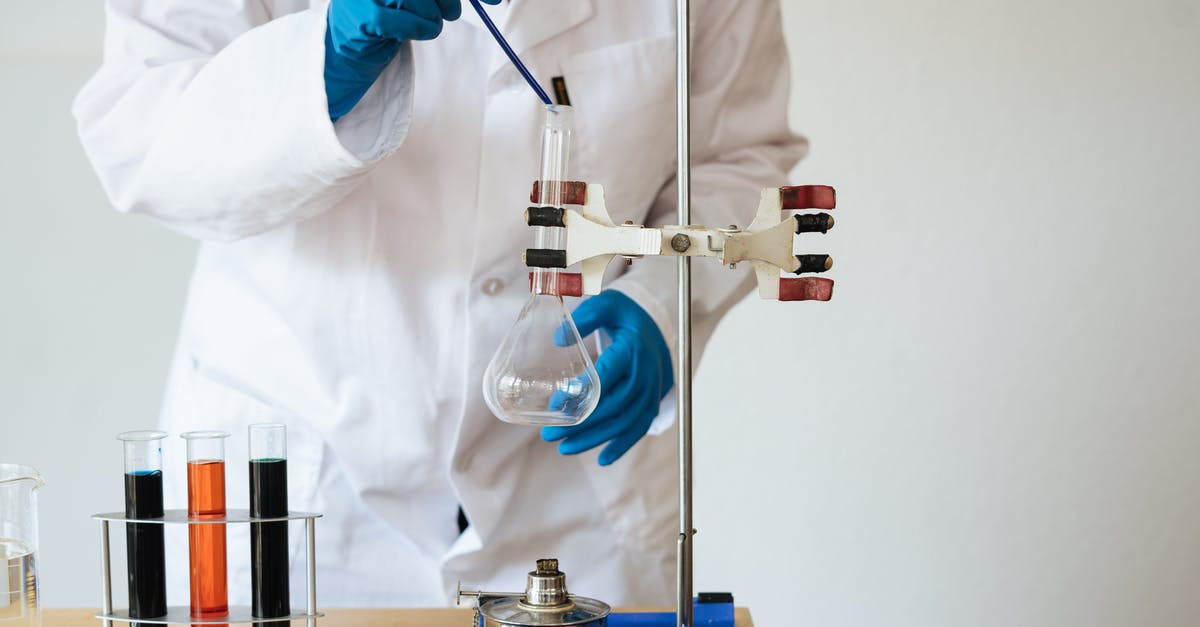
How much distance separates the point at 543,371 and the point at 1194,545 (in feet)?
5.41

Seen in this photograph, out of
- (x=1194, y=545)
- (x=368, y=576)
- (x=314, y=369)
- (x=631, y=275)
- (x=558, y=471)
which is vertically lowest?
(x=1194, y=545)

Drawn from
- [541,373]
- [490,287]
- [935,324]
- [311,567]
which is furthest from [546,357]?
[935,324]

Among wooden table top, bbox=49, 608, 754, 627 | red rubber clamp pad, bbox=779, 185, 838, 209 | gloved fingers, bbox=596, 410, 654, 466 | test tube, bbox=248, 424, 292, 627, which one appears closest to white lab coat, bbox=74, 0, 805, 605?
gloved fingers, bbox=596, 410, 654, 466

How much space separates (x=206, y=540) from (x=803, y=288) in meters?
0.47

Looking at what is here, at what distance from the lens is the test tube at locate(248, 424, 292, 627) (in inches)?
32.4

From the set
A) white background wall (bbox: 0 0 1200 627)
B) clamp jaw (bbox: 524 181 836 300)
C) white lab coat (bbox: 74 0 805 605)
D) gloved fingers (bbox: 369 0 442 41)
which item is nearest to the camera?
clamp jaw (bbox: 524 181 836 300)

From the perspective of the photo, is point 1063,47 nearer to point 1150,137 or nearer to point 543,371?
point 1150,137

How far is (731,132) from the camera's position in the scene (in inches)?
56.5

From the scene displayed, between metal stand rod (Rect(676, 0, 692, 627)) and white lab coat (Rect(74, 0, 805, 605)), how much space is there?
440 mm

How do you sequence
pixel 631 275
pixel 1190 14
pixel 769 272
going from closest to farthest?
pixel 769 272 → pixel 631 275 → pixel 1190 14

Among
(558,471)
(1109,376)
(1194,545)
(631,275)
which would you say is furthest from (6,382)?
(1194,545)

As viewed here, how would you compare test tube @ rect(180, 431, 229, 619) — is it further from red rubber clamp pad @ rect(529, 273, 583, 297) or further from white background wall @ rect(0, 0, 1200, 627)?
white background wall @ rect(0, 0, 1200, 627)

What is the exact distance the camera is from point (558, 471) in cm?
134

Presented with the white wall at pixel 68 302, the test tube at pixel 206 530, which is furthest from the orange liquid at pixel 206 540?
the white wall at pixel 68 302
